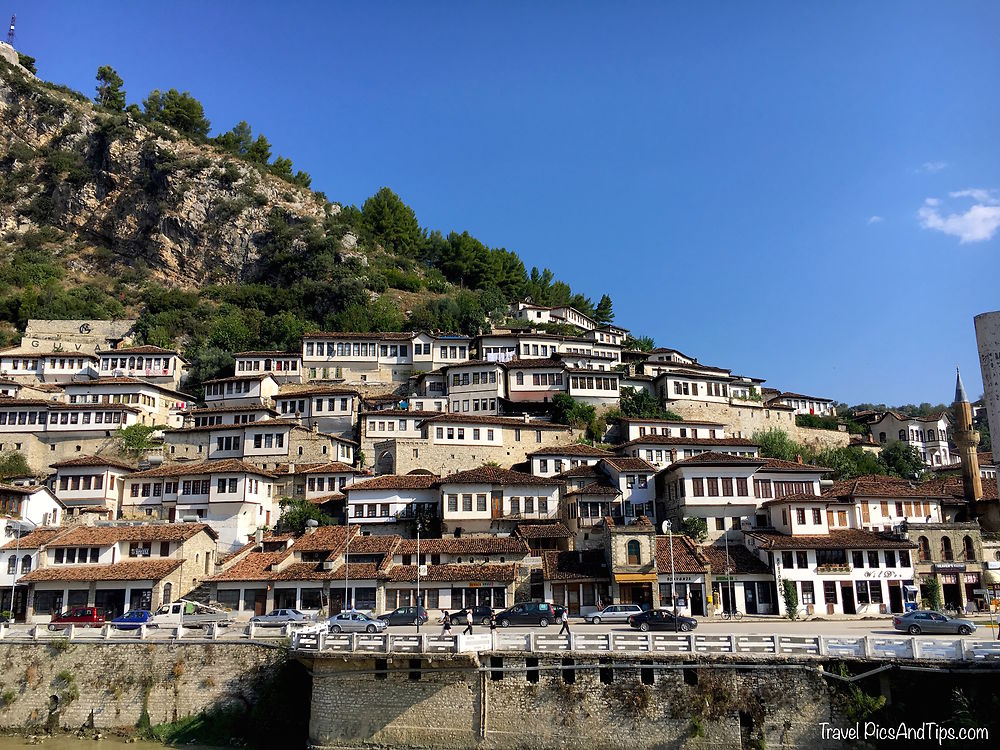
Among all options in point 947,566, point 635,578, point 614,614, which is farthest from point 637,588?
point 947,566

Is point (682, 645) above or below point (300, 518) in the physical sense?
below

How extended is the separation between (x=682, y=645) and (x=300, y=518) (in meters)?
30.5

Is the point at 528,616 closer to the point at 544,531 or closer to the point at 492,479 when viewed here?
the point at 544,531

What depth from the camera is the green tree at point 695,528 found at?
149ft

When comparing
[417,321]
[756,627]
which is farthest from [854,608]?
[417,321]

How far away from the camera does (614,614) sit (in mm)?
35031

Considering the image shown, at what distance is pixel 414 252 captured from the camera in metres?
124

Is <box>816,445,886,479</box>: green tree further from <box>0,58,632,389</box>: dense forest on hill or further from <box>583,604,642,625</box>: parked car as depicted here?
<box>0,58,632,389</box>: dense forest on hill

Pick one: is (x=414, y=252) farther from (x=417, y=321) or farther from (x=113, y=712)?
(x=113, y=712)

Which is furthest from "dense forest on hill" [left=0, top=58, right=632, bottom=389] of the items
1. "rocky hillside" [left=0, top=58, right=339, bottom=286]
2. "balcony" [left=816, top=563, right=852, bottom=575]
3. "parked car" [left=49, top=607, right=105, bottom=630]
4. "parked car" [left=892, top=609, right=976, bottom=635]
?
"parked car" [left=892, top=609, right=976, bottom=635]

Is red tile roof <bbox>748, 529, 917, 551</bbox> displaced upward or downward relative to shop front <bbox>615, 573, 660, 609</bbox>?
upward

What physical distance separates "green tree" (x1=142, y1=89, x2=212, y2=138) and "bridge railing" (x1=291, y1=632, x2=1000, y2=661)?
384 ft

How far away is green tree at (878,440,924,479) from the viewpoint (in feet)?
223

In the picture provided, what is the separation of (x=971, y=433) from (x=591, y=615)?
118 feet
